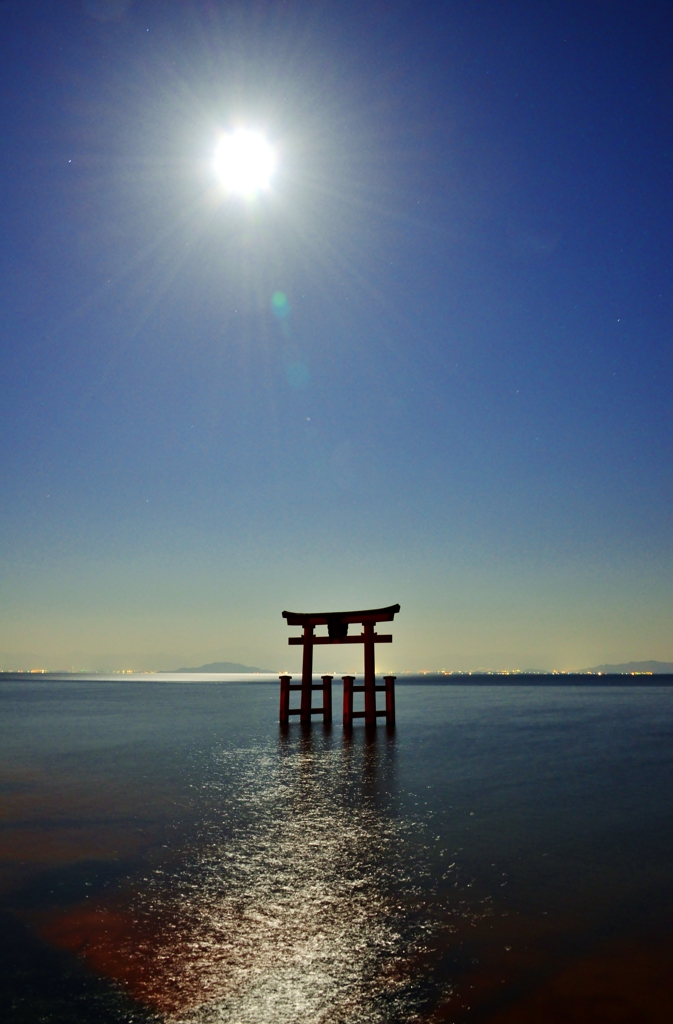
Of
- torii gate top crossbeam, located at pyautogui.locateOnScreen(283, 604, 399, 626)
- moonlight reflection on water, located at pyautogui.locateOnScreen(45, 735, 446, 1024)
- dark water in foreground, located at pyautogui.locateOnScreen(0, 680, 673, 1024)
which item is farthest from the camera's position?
torii gate top crossbeam, located at pyautogui.locateOnScreen(283, 604, 399, 626)

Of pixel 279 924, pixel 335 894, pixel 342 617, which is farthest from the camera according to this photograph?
pixel 342 617

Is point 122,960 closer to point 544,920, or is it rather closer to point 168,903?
point 168,903

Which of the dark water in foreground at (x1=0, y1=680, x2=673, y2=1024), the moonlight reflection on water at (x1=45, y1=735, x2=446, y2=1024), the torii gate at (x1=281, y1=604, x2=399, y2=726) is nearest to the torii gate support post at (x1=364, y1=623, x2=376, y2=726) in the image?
the torii gate at (x1=281, y1=604, x2=399, y2=726)

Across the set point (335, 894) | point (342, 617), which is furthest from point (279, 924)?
point (342, 617)

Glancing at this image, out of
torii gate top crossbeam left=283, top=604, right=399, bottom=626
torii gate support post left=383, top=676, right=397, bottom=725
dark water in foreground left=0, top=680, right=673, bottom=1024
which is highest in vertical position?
torii gate top crossbeam left=283, top=604, right=399, bottom=626

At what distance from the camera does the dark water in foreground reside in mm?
5465

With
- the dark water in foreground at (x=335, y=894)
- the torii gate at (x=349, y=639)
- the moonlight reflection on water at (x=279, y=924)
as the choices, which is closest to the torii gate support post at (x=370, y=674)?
the torii gate at (x=349, y=639)

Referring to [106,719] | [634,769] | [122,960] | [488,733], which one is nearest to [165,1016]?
[122,960]

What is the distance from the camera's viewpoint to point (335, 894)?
7.93 meters

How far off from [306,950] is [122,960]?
5.68 ft

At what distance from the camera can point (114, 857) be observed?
9867mm

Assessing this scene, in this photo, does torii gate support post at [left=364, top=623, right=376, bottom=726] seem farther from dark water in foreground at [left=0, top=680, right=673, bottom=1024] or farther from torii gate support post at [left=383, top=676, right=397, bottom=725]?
dark water in foreground at [left=0, top=680, right=673, bottom=1024]

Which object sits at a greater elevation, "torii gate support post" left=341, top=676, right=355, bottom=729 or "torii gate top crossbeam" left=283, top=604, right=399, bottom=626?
"torii gate top crossbeam" left=283, top=604, right=399, bottom=626

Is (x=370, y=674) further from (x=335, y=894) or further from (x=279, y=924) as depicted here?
(x=279, y=924)
